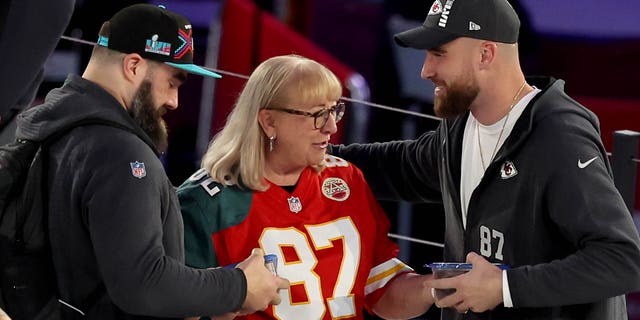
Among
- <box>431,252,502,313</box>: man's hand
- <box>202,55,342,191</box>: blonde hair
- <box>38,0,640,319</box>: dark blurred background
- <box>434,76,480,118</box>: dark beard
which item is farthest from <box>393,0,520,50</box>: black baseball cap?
<box>38,0,640,319</box>: dark blurred background

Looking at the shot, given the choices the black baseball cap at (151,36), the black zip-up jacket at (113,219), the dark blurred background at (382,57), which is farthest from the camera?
the dark blurred background at (382,57)

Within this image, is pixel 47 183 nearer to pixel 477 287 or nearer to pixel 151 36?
pixel 151 36

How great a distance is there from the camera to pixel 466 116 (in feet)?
8.74

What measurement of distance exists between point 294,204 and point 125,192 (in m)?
0.57

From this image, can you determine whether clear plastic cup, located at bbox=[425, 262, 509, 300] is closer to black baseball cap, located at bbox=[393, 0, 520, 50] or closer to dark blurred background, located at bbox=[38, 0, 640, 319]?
black baseball cap, located at bbox=[393, 0, 520, 50]

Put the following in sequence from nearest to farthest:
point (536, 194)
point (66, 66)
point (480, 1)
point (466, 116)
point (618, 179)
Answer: point (536, 194), point (480, 1), point (466, 116), point (618, 179), point (66, 66)

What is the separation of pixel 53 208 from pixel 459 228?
97cm

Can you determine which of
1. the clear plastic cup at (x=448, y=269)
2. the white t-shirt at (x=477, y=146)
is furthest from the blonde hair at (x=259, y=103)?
the clear plastic cup at (x=448, y=269)

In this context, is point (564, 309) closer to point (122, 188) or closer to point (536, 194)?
point (536, 194)

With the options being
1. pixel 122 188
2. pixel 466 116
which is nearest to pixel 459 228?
pixel 466 116

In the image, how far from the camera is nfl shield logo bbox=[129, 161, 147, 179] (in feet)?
6.88

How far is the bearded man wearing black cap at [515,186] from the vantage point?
225 cm

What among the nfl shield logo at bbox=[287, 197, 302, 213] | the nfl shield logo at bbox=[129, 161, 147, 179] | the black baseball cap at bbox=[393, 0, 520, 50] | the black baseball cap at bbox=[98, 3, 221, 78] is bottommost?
the nfl shield logo at bbox=[287, 197, 302, 213]

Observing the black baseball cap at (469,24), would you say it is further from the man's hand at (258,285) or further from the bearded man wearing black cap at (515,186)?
the man's hand at (258,285)
